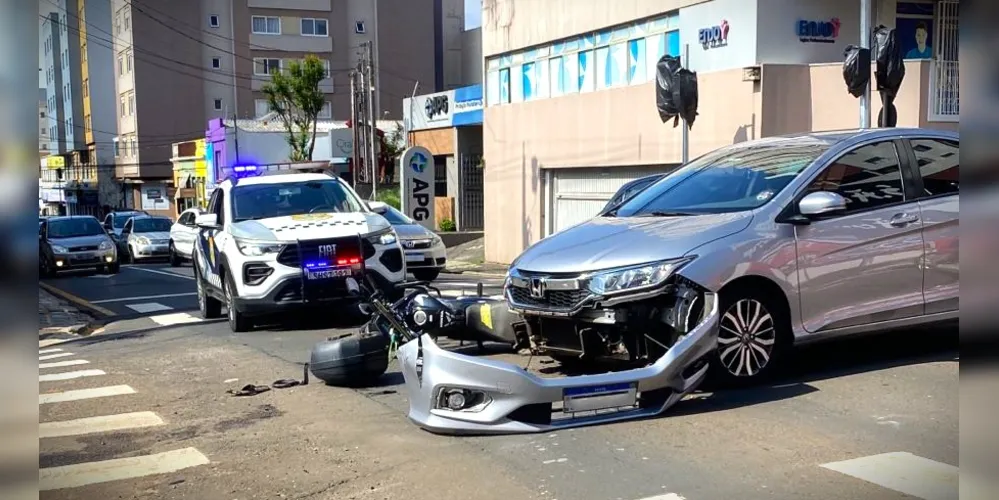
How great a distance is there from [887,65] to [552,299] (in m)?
10.2

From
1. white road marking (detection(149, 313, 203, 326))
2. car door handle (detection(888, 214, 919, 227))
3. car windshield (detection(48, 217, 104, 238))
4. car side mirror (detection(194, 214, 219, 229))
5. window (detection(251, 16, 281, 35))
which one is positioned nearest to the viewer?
car door handle (detection(888, 214, 919, 227))

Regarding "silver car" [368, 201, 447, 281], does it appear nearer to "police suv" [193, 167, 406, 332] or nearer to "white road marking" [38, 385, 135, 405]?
"police suv" [193, 167, 406, 332]

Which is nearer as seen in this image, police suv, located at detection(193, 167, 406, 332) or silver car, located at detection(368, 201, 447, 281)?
police suv, located at detection(193, 167, 406, 332)

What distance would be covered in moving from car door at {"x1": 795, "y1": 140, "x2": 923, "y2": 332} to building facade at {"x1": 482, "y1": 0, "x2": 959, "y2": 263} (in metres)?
9.31

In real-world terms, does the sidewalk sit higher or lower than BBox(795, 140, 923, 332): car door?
lower

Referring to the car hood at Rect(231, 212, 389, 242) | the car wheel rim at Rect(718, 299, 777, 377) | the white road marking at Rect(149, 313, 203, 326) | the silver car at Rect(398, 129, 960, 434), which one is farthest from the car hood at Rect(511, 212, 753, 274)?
the white road marking at Rect(149, 313, 203, 326)

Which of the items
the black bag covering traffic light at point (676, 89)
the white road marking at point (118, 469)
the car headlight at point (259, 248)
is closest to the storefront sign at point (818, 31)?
the black bag covering traffic light at point (676, 89)

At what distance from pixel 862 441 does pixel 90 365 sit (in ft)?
25.2

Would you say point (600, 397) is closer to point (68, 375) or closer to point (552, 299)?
point (552, 299)

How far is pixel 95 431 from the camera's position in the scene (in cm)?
671

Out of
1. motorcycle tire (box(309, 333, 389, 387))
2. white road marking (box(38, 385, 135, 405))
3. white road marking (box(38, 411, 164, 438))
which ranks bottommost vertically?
white road marking (box(38, 385, 135, 405))

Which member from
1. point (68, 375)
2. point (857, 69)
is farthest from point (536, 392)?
point (857, 69)

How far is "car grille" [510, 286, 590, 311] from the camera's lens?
6.29m

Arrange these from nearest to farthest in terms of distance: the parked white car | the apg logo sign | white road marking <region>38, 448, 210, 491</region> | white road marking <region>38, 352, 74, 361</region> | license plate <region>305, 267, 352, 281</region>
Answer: white road marking <region>38, 448, 210, 491</region> < license plate <region>305, 267, 352, 281</region> < white road marking <region>38, 352, 74, 361</region> < the apg logo sign < the parked white car
